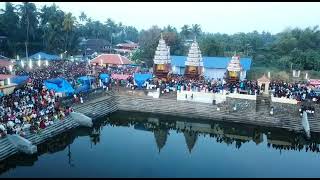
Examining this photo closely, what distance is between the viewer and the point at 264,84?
29.7 metres

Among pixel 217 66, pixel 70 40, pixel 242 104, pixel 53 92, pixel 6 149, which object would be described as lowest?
pixel 6 149

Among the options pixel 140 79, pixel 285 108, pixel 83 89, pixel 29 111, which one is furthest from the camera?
pixel 140 79

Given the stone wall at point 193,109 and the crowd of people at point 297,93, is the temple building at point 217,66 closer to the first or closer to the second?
the crowd of people at point 297,93

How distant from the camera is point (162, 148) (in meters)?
21.2

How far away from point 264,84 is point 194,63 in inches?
323

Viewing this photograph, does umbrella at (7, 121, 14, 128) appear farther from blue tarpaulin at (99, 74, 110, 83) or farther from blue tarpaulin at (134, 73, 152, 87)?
blue tarpaulin at (134, 73, 152, 87)

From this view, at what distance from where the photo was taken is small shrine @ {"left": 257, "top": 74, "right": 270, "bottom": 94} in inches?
1155

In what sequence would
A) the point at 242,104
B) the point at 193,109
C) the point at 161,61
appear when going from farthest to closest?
the point at 161,61 → the point at 193,109 → the point at 242,104

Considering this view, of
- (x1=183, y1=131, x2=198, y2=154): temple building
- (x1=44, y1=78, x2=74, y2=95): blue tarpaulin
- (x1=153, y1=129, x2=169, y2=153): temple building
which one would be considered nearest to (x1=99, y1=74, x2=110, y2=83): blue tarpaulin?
(x1=44, y1=78, x2=74, y2=95): blue tarpaulin

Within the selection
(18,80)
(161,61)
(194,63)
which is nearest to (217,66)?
(194,63)

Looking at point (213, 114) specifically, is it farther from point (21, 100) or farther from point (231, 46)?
point (231, 46)

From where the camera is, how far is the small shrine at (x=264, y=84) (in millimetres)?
29337

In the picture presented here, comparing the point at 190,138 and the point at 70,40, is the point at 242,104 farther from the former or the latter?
the point at 70,40

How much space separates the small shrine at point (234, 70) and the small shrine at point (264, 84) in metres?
3.85
